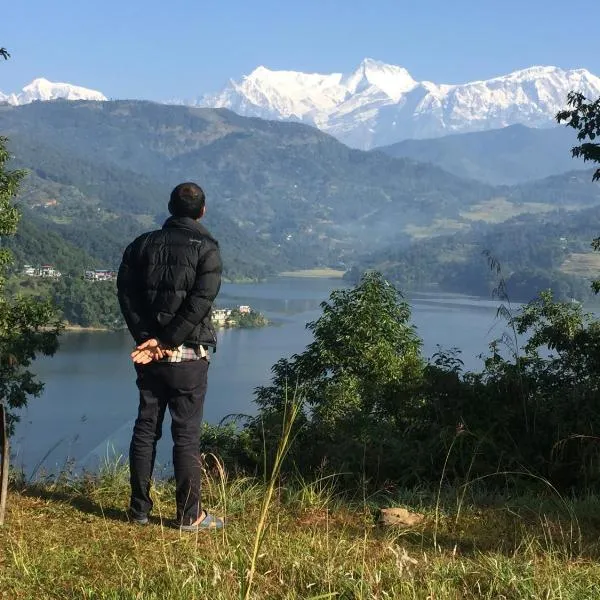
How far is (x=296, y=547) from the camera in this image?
8.90 ft

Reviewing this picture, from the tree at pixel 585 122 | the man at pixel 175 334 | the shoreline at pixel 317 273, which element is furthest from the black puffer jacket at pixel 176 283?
the shoreline at pixel 317 273

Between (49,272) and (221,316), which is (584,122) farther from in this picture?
(49,272)

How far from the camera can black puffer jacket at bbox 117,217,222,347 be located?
10.3ft

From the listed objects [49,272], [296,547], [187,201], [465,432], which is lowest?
[49,272]

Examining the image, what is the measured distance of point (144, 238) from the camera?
10.8 feet

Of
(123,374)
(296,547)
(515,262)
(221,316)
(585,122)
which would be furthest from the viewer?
(515,262)

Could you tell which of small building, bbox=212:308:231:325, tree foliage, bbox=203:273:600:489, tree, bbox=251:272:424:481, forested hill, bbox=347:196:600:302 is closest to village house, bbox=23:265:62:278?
small building, bbox=212:308:231:325

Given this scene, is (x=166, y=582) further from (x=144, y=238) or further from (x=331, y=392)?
(x=331, y=392)

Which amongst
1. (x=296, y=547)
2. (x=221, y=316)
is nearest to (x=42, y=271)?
(x=221, y=316)

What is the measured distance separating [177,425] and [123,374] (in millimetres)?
44868

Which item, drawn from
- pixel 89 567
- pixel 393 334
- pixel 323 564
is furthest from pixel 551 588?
pixel 393 334

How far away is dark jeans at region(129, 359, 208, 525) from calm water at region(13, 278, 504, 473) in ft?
44.9

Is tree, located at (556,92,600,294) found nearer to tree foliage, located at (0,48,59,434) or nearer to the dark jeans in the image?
the dark jeans

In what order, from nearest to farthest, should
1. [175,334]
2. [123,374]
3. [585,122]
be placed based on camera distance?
[175,334]
[585,122]
[123,374]
